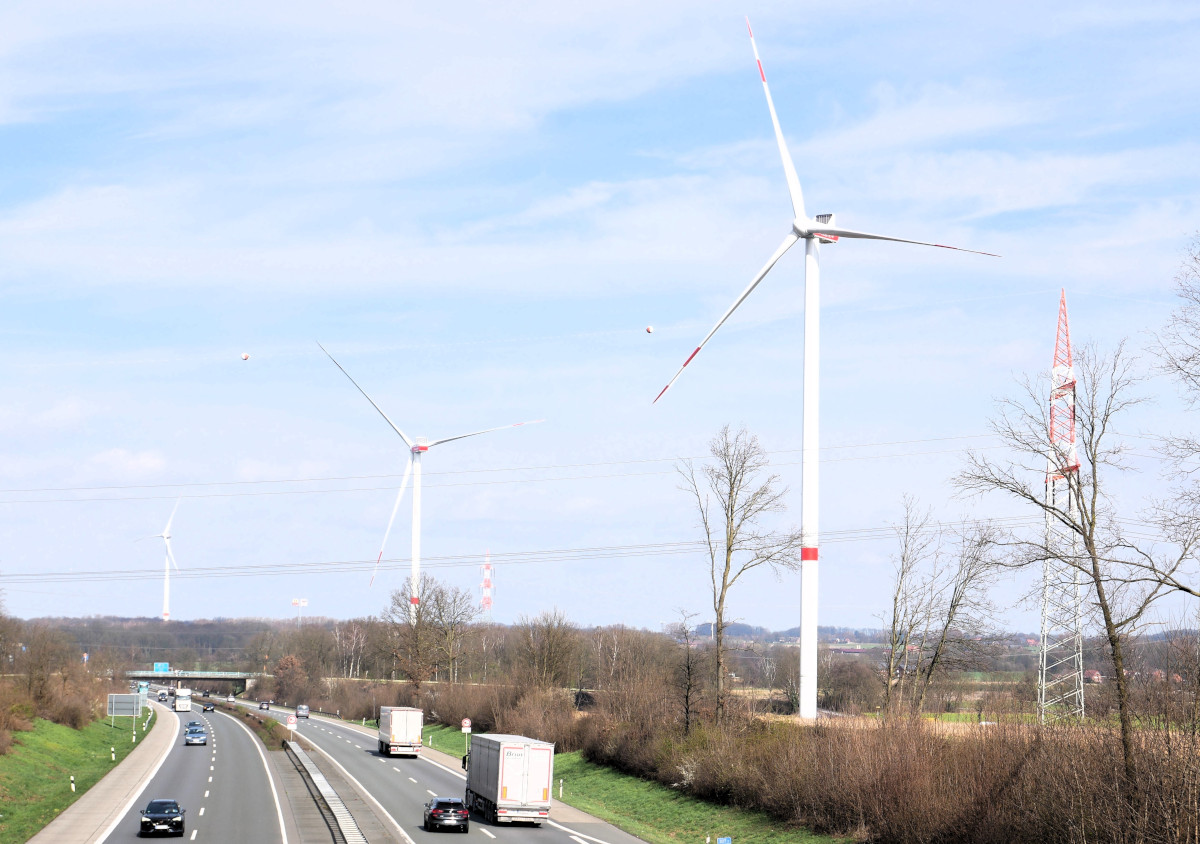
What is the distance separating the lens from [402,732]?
9719cm

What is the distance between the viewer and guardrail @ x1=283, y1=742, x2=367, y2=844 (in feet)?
145

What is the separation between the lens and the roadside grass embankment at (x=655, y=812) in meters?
53.1

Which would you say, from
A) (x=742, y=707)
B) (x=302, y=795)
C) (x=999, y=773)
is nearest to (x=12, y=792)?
(x=302, y=795)

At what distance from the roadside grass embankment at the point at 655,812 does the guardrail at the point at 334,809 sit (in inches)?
557

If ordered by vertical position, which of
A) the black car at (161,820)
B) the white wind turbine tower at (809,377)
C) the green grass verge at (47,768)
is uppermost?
the white wind turbine tower at (809,377)

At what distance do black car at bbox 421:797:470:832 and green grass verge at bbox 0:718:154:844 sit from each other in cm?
1740

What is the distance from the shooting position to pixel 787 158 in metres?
61.9

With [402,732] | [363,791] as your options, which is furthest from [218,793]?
[402,732]

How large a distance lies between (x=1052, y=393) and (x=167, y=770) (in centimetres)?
7473

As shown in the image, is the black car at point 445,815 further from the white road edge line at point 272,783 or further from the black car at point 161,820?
the black car at point 161,820

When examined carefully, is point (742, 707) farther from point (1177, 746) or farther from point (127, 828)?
point (1177, 746)

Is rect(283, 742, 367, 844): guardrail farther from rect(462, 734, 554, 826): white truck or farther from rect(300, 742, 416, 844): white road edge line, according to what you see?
rect(462, 734, 554, 826): white truck

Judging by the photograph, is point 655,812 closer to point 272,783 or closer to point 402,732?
point 272,783

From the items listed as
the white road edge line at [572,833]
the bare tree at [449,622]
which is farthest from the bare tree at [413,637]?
the white road edge line at [572,833]
